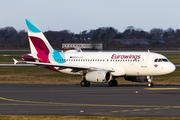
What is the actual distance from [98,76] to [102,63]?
337 cm

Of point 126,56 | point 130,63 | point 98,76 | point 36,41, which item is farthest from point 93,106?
point 36,41

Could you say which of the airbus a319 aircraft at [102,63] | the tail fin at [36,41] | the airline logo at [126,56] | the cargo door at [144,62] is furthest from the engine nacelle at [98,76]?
the tail fin at [36,41]

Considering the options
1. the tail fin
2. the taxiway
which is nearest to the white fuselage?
the tail fin

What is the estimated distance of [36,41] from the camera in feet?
149

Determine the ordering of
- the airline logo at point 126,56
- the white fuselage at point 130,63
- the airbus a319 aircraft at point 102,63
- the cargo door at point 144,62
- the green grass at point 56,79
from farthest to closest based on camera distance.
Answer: the green grass at point 56,79 → the airline logo at point 126,56 → the cargo door at point 144,62 → the airbus a319 aircraft at point 102,63 → the white fuselage at point 130,63

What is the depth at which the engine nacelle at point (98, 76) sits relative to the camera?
125 ft

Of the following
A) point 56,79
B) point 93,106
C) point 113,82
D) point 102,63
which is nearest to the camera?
point 93,106

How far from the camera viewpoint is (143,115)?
1964 centimetres

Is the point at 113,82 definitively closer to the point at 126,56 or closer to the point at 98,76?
the point at 98,76

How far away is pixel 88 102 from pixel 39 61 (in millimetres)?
20182

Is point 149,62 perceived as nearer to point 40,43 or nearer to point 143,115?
point 40,43

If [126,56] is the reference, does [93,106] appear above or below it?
below

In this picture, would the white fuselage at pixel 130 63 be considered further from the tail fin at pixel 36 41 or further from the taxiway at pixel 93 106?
the taxiway at pixel 93 106

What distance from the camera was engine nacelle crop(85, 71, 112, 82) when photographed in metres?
38.0
